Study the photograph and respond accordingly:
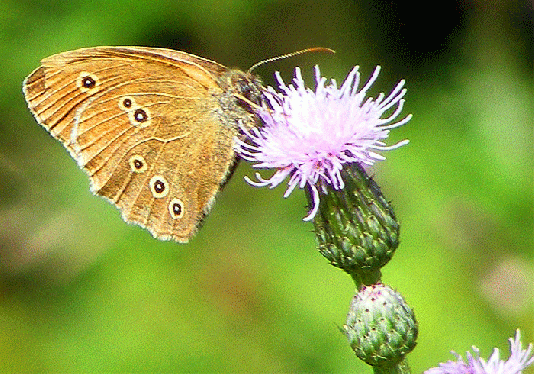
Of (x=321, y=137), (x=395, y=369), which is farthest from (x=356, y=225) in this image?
(x=395, y=369)

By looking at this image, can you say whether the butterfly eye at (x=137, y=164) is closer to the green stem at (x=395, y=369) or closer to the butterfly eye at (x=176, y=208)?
the butterfly eye at (x=176, y=208)

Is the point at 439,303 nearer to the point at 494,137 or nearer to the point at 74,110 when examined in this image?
the point at 494,137

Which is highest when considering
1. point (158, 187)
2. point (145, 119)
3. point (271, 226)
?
point (271, 226)

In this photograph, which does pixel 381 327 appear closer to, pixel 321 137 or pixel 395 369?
pixel 395 369

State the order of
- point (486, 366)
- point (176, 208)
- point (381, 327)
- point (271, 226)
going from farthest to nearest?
point (271, 226) → point (176, 208) → point (381, 327) → point (486, 366)

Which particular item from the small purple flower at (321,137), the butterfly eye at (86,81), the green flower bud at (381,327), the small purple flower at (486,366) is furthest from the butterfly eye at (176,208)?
the small purple flower at (486,366)

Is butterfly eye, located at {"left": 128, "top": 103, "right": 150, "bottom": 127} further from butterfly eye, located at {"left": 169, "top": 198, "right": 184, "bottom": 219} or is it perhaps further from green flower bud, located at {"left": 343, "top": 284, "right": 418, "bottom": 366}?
green flower bud, located at {"left": 343, "top": 284, "right": 418, "bottom": 366}

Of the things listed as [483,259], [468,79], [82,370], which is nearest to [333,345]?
[483,259]
